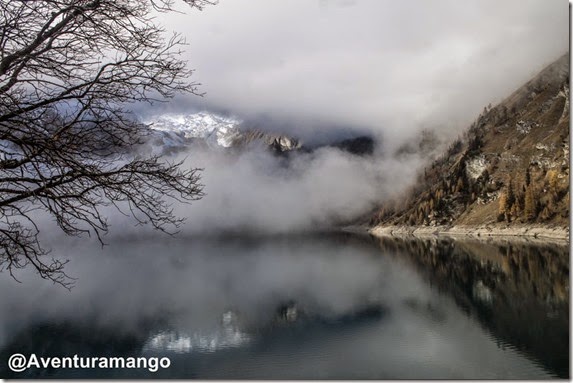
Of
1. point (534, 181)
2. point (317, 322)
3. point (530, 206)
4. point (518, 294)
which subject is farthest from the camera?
point (534, 181)

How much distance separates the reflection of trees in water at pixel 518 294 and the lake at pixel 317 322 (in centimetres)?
14

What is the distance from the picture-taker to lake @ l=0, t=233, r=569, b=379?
25156 mm

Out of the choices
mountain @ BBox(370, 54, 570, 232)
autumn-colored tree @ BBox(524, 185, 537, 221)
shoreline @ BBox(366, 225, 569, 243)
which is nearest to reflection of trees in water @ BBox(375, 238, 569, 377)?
shoreline @ BBox(366, 225, 569, 243)

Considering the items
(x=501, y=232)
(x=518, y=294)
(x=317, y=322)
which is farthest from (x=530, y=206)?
(x=317, y=322)

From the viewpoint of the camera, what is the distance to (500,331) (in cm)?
3150

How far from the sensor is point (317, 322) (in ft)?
126

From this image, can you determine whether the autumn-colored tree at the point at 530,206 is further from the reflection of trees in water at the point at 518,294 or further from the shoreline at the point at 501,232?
the reflection of trees in water at the point at 518,294

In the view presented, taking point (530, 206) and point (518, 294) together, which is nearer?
point (518, 294)

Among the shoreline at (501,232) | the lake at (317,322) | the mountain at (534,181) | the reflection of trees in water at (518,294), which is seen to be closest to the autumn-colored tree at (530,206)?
the mountain at (534,181)

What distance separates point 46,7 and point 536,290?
155ft

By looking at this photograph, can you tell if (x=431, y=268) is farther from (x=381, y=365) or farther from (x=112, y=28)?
(x=112, y=28)

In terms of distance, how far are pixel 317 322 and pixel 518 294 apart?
1974 cm

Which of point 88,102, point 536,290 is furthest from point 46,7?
point 536,290

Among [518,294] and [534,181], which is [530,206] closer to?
[534,181]
